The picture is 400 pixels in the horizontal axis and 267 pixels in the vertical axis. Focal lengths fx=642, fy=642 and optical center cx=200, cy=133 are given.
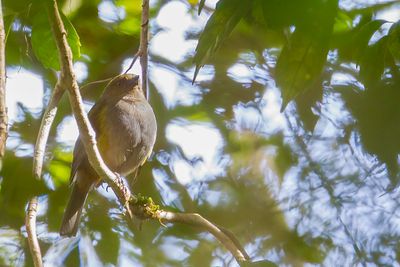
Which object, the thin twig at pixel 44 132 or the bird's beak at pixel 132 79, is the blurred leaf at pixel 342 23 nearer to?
the thin twig at pixel 44 132

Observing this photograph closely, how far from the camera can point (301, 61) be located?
5.19ft

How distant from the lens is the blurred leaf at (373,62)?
1673mm

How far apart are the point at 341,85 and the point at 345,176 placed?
46 cm

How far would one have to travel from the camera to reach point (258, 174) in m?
3.32

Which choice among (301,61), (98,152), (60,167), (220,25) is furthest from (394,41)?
(60,167)

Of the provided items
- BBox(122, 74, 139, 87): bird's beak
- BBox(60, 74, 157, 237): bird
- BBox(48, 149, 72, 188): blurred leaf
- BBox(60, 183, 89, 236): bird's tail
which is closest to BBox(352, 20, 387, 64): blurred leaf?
BBox(48, 149, 72, 188): blurred leaf

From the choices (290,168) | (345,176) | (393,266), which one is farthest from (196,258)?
(393,266)

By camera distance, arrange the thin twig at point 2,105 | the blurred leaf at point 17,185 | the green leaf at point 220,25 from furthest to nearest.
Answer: the thin twig at point 2,105 < the blurred leaf at point 17,185 < the green leaf at point 220,25

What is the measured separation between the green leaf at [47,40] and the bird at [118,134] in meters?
1.38

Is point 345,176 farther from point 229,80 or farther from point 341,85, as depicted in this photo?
point 229,80

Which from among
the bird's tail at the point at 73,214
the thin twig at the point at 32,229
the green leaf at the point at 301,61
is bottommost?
the bird's tail at the point at 73,214

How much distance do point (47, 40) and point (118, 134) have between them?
176 centimetres

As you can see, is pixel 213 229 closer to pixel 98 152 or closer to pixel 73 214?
pixel 98 152

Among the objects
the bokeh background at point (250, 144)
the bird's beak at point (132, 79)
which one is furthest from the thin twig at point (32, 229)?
the bird's beak at point (132, 79)
